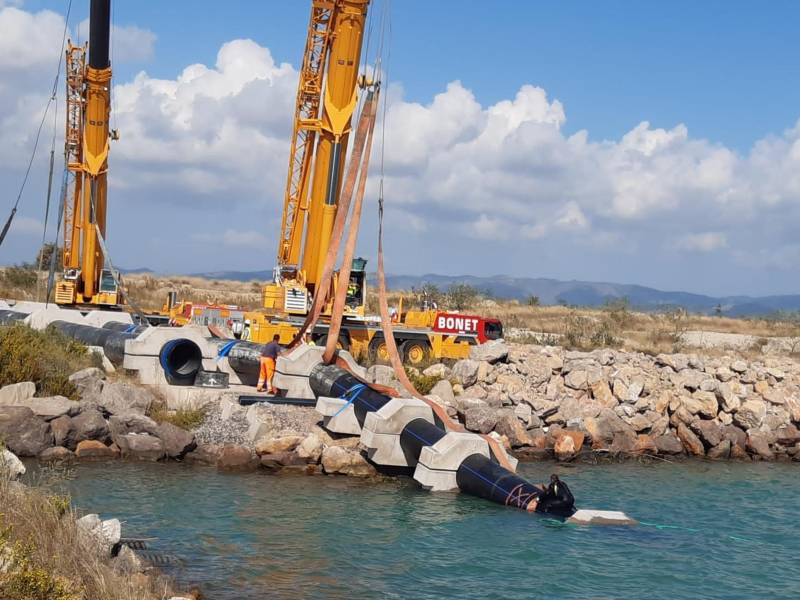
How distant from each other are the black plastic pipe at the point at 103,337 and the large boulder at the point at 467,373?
9612 millimetres

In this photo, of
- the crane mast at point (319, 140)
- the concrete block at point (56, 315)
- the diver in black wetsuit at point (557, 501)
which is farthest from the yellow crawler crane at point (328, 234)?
the diver in black wetsuit at point (557, 501)

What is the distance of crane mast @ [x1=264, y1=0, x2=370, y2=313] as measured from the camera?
2662cm

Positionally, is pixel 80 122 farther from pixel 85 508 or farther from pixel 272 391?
Answer: pixel 85 508

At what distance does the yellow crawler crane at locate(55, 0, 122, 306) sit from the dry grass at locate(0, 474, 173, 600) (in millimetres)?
25887

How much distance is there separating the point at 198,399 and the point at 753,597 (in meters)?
13.9

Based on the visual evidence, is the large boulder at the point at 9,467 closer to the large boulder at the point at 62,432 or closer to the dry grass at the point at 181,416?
the large boulder at the point at 62,432

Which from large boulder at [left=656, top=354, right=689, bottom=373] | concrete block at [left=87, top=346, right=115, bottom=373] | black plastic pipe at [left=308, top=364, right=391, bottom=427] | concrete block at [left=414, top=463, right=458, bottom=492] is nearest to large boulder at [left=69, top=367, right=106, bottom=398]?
concrete block at [left=87, top=346, right=115, bottom=373]

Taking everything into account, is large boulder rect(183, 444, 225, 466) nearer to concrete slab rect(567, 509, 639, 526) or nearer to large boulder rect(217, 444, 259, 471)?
large boulder rect(217, 444, 259, 471)

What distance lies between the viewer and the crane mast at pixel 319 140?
2662 centimetres

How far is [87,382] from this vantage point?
21281 millimetres

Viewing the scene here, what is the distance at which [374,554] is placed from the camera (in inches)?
524

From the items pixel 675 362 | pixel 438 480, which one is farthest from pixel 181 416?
pixel 675 362

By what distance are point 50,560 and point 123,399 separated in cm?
1236

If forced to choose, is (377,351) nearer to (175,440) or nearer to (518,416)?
(518,416)
